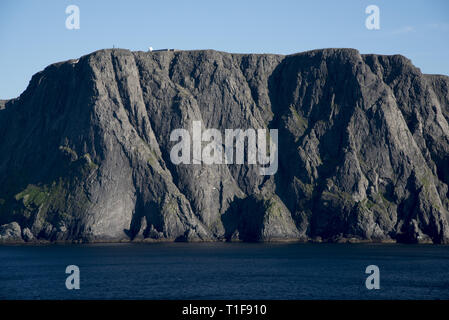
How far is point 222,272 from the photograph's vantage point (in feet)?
383

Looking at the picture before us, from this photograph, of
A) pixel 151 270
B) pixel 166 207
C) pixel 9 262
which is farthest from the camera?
pixel 166 207

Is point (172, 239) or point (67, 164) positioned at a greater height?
point (67, 164)

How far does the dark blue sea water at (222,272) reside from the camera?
93562 mm

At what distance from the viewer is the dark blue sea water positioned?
9356cm

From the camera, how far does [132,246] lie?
177000 millimetres

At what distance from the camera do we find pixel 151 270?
11806cm

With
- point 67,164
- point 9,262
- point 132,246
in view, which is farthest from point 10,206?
point 9,262

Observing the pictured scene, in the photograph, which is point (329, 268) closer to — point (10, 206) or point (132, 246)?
point (132, 246)

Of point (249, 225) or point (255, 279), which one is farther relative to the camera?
point (249, 225)
